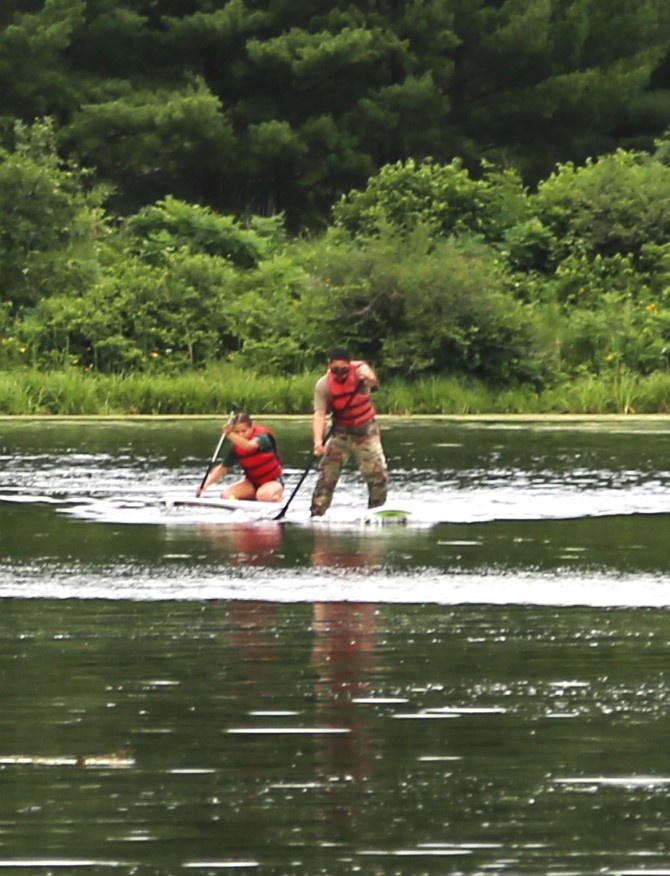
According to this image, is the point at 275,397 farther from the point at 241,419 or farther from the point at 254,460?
the point at 241,419

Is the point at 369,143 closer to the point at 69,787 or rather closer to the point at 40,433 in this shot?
the point at 40,433

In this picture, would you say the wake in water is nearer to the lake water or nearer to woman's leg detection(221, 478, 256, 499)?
A: the lake water

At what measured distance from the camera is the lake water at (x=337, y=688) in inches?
325

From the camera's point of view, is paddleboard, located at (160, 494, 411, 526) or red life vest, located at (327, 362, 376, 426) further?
red life vest, located at (327, 362, 376, 426)

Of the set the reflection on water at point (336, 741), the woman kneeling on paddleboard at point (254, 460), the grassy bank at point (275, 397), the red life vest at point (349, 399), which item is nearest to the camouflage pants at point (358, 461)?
the red life vest at point (349, 399)

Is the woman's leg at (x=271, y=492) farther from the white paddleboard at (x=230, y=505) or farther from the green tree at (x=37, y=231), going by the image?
the green tree at (x=37, y=231)

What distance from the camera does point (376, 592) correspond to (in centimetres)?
1523

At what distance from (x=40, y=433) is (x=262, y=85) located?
67.7ft

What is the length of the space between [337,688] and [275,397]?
2511 cm

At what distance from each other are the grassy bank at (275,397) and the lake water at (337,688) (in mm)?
13946

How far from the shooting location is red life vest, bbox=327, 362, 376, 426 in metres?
21.0

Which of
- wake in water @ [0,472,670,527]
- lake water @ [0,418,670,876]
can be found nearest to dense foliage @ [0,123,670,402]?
wake in water @ [0,472,670,527]

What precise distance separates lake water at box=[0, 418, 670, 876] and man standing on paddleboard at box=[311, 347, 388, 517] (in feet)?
1.29

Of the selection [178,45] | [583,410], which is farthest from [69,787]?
[178,45]
